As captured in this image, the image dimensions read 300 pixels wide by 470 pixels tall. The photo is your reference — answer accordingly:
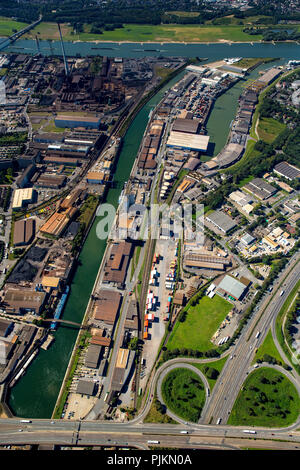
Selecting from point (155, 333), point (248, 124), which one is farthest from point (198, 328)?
point (248, 124)

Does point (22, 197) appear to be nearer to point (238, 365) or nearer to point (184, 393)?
point (184, 393)

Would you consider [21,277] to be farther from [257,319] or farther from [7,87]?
[7,87]

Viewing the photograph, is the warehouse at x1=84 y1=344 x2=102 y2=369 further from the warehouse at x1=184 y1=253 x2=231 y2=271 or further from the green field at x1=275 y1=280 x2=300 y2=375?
the green field at x1=275 y1=280 x2=300 y2=375

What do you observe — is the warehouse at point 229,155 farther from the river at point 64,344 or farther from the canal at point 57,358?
the canal at point 57,358

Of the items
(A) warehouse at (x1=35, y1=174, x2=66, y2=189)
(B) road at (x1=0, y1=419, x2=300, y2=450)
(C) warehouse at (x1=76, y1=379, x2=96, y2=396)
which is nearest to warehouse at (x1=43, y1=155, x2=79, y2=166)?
(A) warehouse at (x1=35, y1=174, x2=66, y2=189)

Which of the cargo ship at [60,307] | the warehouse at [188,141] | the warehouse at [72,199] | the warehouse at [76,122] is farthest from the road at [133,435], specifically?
the warehouse at [76,122]

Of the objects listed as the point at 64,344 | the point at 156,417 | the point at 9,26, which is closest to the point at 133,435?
the point at 156,417
